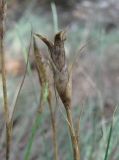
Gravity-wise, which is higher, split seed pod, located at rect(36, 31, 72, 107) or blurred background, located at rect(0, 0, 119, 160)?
split seed pod, located at rect(36, 31, 72, 107)

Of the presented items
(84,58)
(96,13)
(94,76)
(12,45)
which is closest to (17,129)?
(94,76)

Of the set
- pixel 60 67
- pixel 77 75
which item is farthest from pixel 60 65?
pixel 77 75

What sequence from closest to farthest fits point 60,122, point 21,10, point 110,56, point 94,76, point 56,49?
point 56,49 < point 60,122 < point 94,76 < point 110,56 < point 21,10

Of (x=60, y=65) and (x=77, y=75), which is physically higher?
(x=60, y=65)

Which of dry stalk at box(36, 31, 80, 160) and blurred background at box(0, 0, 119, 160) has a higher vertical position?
dry stalk at box(36, 31, 80, 160)

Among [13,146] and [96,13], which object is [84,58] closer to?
[96,13]

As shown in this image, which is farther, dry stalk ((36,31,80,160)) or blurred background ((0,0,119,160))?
blurred background ((0,0,119,160))

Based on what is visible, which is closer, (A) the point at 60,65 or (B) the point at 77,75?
(A) the point at 60,65

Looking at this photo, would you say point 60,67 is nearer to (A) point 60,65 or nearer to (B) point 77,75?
(A) point 60,65
